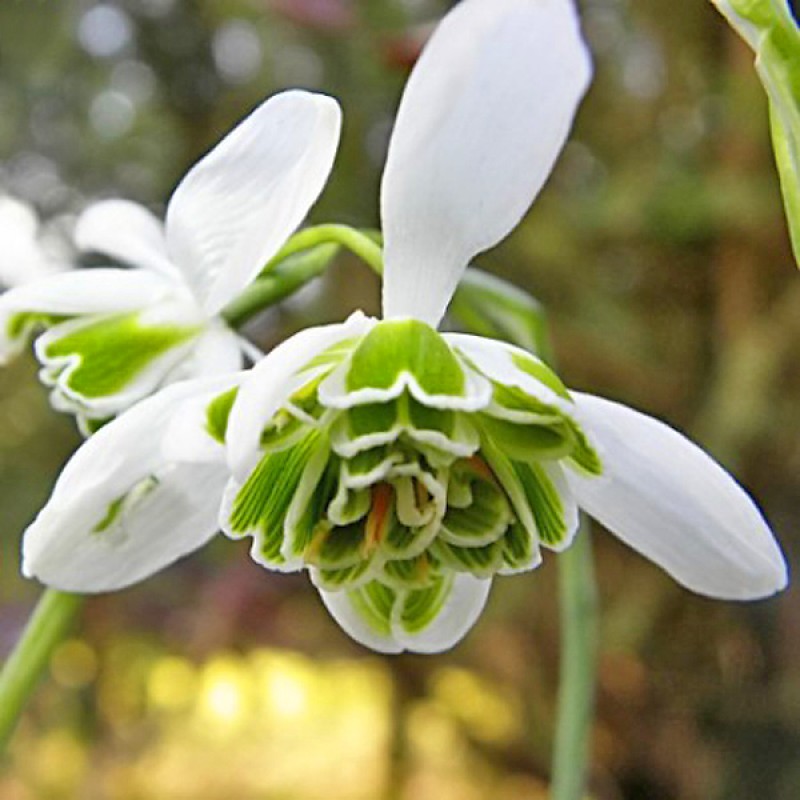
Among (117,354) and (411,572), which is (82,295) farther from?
(411,572)

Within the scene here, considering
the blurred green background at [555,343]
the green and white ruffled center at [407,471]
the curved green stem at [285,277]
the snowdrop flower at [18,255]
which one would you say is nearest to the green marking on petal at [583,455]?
the green and white ruffled center at [407,471]

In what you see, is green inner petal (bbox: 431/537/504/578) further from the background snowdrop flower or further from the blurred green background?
the blurred green background

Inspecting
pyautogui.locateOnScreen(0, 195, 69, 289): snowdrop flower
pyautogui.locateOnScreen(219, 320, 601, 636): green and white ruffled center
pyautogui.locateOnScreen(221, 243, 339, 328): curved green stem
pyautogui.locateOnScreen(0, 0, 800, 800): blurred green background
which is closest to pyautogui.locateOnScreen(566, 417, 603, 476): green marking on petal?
pyautogui.locateOnScreen(219, 320, 601, 636): green and white ruffled center

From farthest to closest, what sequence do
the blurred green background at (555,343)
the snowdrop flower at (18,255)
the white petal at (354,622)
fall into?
1. the blurred green background at (555,343)
2. the snowdrop flower at (18,255)
3. the white petal at (354,622)

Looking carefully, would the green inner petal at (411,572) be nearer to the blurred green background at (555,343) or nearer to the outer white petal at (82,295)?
the outer white petal at (82,295)

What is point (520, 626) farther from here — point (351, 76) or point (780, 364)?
point (351, 76)

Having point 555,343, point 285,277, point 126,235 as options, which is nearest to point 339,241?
point 285,277

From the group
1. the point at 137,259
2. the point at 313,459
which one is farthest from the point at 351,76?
the point at 313,459

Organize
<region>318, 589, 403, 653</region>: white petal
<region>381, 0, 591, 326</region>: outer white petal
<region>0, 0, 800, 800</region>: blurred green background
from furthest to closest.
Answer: <region>0, 0, 800, 800</region>: blurred green background
<region>318, 589, 403, 653</region>: white petal
<region>381, 0, 591, 326</region>: outer white petal
